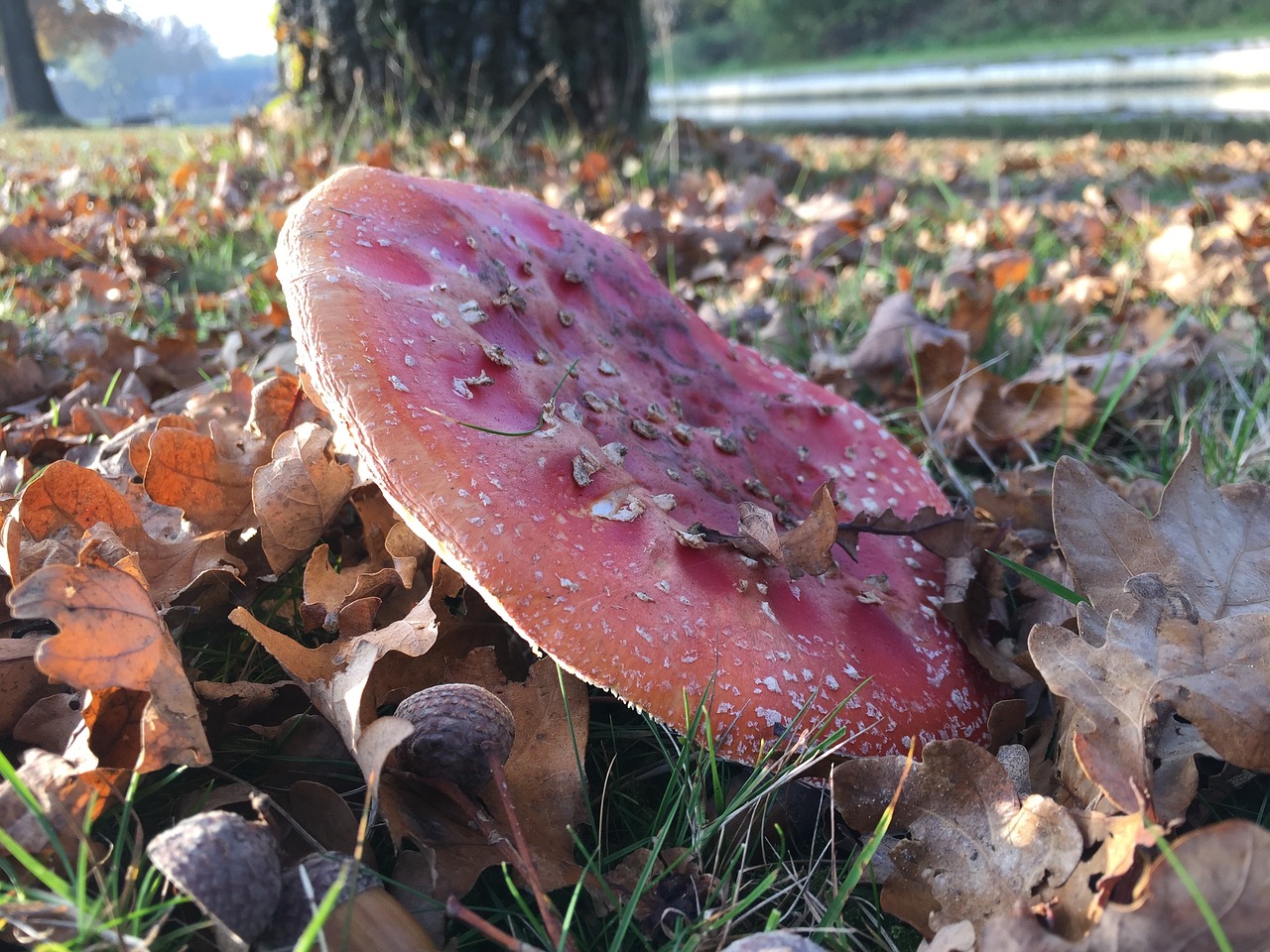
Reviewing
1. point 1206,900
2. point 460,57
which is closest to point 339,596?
point 1206,900

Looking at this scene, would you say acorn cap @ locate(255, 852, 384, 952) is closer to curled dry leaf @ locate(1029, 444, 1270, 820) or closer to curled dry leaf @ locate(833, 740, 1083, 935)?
curled dry leaf @ locate(833, 740, 1083, 935)

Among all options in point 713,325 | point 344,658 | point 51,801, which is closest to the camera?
point 51,801

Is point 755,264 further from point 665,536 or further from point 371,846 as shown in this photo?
point 371,846

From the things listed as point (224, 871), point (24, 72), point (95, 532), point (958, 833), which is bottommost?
point (958, 833)

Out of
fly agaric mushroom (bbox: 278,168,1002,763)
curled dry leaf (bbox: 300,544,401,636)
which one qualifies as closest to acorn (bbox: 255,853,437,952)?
fly agaric mushroom (bbox: 278,168,1002,763)

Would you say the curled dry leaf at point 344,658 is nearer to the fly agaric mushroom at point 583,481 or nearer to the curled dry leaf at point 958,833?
the fly agaric mushroom at point 583,481

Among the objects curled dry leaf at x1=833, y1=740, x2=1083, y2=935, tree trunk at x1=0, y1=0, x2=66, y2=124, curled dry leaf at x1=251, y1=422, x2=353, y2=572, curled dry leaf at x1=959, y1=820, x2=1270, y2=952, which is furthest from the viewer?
tree trunk at x1=0, y1=0, x2=66, y2=124

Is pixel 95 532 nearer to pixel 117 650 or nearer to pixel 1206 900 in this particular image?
pixel 117 650
